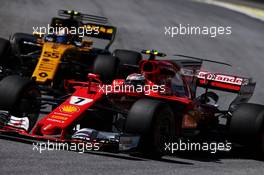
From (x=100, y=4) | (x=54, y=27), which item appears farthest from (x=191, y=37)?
(x=54, y=27)

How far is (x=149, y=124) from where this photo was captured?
9.68 m

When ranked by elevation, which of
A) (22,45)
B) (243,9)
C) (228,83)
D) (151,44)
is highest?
(243,9)

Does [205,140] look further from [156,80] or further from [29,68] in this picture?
[29,68]

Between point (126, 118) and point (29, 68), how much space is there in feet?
19.0

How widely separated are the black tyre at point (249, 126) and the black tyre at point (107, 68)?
447cm

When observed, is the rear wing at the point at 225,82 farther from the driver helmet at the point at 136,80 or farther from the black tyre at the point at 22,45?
the black tyre at the point at 22,45

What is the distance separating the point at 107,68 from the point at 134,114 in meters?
5.50

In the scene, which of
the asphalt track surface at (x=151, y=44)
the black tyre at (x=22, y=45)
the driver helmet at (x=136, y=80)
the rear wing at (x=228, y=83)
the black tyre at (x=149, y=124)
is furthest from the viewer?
the black tyre at (x=22, y=45)

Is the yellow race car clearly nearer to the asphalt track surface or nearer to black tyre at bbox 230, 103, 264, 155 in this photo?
the asphalt track surface

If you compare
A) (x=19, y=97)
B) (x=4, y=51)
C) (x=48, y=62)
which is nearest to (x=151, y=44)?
(x=4, y=51)

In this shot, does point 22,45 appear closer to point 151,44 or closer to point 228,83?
point 228,83

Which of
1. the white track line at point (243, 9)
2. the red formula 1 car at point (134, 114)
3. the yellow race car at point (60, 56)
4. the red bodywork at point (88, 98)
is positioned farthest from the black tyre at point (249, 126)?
the white track line at point (243, 9)

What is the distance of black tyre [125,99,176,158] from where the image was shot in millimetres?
9695

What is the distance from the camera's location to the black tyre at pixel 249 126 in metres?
11.0
